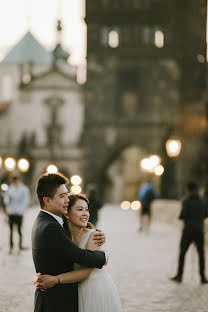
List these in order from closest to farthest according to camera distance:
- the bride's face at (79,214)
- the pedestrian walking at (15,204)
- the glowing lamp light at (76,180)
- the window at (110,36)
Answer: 1. the bride's face at (79,214)
2. the pedestrian walking at (15,204)
3. the window at (110,36)
4. the glowing lamp light at (76,180)

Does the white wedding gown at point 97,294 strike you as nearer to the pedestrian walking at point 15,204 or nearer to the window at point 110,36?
the pedestrian walking at point 15,204

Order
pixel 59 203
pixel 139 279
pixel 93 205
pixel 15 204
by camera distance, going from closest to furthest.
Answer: pixel 59 203 < pixel 139 279 < pixel 93 205 < pixel 15 204

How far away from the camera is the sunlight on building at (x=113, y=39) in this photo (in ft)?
161

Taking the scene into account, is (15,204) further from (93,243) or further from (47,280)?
(47,280)

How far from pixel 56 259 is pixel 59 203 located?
1.13 ft

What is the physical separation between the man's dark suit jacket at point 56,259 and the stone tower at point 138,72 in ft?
141

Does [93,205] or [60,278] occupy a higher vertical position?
[93,205]

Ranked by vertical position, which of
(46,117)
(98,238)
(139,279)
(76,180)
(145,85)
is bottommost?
(139,279)

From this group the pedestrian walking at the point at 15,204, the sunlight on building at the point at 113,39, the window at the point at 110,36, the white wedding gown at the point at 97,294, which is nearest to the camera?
the white wedding gown at the point at 97,294

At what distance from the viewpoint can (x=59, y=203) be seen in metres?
4.18

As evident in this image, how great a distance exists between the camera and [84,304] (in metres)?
4.18

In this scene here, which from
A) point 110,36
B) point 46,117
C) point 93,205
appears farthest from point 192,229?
point 46,117

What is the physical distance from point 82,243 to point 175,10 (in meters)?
45.0

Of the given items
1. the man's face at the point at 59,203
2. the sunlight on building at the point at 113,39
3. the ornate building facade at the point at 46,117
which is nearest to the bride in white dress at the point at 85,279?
the man's face at the point at 59,203
